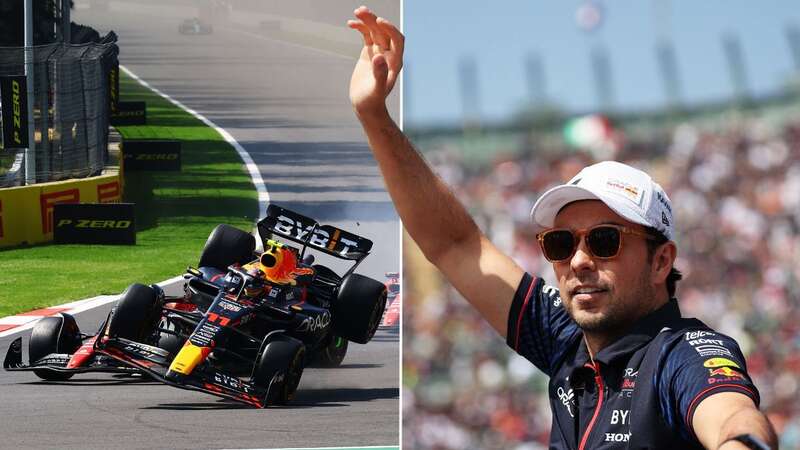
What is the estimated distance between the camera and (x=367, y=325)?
8125 mm

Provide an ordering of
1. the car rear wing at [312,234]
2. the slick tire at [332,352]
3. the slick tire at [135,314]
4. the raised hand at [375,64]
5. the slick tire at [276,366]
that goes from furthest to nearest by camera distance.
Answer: the slick tire at [332,352], the car rear wing at [312,234], the slick tire at [135,314], the slick tire at [276,366], the raised hand at [375,64]

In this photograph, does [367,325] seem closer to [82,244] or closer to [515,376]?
[515,376]

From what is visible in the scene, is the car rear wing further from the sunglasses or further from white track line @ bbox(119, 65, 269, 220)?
the sunglasses

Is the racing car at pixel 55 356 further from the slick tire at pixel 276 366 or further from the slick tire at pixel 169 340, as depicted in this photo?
the slick tire at pixel 276 366

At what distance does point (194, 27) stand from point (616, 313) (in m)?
6.53

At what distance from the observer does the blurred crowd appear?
27.7ft

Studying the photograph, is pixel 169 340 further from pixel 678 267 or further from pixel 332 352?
pixel 678 267

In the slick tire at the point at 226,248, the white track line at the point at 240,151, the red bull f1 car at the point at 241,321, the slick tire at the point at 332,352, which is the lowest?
the slick tire at the point at 332,352

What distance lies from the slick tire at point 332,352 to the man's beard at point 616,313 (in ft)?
20.8

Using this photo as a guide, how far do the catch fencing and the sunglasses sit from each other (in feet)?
21.4

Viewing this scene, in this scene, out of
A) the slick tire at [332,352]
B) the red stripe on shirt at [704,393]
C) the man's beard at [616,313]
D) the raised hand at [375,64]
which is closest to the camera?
the red stripe on shirt at [704,393]

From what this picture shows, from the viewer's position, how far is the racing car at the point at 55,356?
315 inches

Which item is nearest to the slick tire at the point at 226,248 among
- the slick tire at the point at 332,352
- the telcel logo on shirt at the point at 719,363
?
the slick tire at the point at 332,352

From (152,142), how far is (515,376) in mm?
2789
